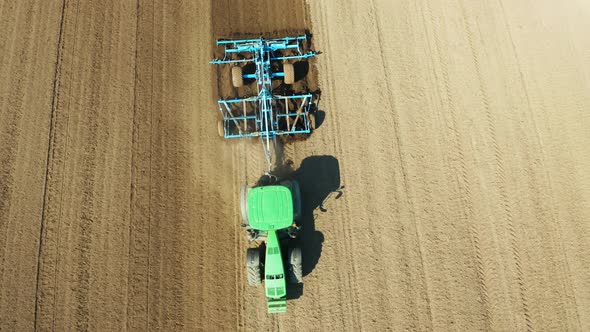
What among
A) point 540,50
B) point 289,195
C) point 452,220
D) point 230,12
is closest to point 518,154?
point 452,220

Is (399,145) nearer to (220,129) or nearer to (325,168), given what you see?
(325,168)

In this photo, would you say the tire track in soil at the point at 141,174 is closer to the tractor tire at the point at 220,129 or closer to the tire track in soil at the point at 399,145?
the tractor tire at the point at 220,129

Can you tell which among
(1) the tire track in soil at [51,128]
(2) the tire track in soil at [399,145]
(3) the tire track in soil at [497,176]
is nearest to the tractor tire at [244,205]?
(2) the tire track in soil at [399,145]

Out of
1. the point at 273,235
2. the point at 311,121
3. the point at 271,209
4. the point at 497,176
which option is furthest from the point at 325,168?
the point at 497,176

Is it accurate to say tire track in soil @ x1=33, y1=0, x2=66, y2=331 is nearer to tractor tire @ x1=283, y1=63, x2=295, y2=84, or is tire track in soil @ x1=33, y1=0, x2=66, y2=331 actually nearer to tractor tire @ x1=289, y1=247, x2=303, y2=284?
tractor tire @ x1=289, y1=247, x2=303, y2=284

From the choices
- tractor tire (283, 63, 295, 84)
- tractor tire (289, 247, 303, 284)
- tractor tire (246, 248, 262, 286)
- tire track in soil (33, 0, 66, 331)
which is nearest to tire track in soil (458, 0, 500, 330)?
tractor tire (289, 247, 303, 284)

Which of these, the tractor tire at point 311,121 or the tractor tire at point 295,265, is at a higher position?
the tractor tire at point 311,121

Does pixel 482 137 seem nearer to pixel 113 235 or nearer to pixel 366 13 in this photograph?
pixel 366 13

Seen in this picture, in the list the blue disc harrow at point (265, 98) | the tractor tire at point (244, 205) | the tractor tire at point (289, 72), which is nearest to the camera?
the tractor tire at point (244, 205)
